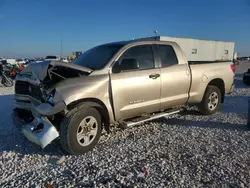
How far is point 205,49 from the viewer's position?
34.4 metres

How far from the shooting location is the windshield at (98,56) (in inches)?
182

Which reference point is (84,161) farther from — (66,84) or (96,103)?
(66,84)

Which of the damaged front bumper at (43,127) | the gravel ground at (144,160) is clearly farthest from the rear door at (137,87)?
the damaged front bumper at (43,127)

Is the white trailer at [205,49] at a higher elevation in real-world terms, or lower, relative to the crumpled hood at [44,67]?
lower

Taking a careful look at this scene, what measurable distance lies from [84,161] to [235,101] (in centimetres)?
662

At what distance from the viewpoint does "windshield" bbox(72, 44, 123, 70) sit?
4630mm

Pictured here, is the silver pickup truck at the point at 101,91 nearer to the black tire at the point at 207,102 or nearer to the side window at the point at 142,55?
the side window at the point at 142,55

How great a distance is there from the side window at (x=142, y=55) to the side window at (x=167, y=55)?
296 millimetres

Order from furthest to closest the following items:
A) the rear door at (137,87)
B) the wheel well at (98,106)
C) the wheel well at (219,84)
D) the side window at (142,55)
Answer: the wheel well at (219,84) → the side window at (142,55) → the rear door at (137,87) → the wheel well at (98,106)

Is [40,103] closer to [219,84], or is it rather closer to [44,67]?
[44,67]

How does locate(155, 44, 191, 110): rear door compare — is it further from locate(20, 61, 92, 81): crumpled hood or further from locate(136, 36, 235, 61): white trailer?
locate(136, 36, 235, 61): white trailer

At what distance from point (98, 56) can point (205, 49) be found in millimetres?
32153

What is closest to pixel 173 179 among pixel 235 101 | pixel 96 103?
pixel 96 103

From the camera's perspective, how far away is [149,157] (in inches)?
153
